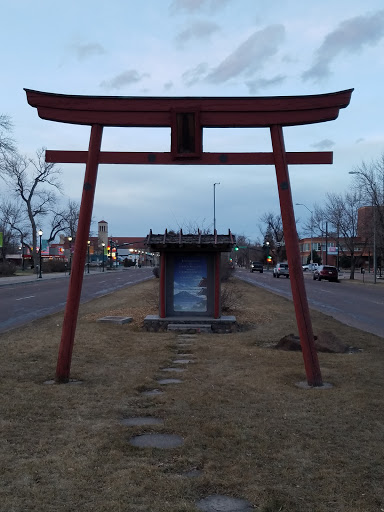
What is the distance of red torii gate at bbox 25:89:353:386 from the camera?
8453 mm

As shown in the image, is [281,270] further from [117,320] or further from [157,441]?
[157,441]

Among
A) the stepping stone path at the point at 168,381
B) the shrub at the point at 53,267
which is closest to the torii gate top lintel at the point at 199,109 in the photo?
the stepping stone path at the point at 168,381

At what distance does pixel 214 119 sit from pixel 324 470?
546cm

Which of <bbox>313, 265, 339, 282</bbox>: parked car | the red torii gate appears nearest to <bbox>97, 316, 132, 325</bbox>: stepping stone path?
the red torii gate

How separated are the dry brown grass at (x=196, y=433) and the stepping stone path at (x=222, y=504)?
0.23 ft

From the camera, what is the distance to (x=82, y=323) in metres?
15.8

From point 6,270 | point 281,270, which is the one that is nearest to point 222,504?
point 281,270

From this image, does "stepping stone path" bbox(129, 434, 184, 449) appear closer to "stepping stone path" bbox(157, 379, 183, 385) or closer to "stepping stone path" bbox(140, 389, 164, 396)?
"stepping stone path" bbox(140, 389, 164, 396)

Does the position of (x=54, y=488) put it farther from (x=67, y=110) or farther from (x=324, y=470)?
(x=67, y=110)

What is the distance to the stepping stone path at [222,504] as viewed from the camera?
12.9ft

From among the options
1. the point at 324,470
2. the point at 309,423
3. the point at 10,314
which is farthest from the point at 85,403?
the point at 10,314

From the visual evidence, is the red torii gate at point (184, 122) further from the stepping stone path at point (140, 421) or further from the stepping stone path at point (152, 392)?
the stepping stone path at point (140, 421)

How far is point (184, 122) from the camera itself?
850 centimetres

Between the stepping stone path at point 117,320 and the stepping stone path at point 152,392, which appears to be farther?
the stepping stone path at point 117,320
